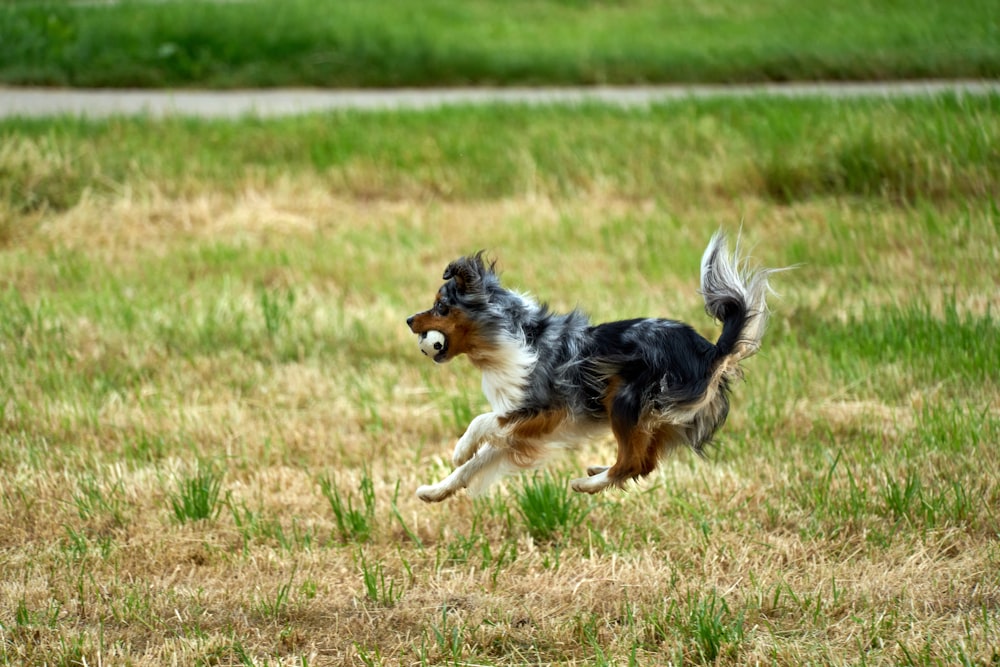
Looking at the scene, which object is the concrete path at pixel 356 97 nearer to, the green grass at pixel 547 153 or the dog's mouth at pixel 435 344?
the green grass at pixel 547 153

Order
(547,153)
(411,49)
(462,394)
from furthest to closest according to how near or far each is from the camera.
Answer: (411,49) < (547,153) < (462,394)

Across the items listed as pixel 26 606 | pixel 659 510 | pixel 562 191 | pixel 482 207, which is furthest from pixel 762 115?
pixel 26 606

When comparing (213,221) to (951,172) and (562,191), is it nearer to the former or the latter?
(562,191)

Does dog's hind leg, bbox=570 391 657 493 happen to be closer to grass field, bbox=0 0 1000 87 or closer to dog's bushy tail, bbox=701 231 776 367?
dog's bushy tail, bbox=701 231 776 367

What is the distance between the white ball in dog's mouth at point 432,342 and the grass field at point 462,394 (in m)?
1.08

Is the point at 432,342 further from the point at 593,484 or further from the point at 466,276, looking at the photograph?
the point at 593,484

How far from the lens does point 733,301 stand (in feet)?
13.6

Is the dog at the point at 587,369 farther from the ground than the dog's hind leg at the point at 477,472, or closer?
farther from the ground

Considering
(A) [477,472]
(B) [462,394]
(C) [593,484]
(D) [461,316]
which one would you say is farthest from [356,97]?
(C) [593,484]

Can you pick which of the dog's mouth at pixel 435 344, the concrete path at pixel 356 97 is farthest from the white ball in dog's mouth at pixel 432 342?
the concrete path at pixel 356 97

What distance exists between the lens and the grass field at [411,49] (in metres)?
14.9

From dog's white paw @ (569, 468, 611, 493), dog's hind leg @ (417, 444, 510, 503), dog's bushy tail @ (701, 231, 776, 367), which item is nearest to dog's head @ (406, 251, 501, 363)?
dog's hind leg @ (417, 444, 510, 503)

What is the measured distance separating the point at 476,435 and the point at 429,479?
1853mm

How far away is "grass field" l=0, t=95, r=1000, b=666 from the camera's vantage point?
4578mm
